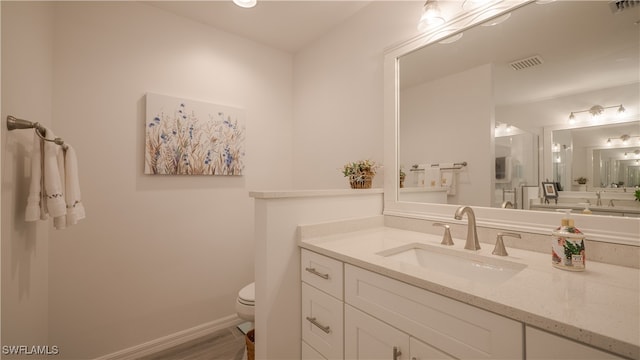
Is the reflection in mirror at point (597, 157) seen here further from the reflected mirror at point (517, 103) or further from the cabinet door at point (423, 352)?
the cabinet door at point (423, 352)

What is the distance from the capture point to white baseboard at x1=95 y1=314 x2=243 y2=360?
69.3 inches

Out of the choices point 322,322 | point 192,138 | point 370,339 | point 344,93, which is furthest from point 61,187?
point 344,93

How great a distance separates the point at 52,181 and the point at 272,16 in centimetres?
183

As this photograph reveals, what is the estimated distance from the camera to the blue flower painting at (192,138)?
1895mm

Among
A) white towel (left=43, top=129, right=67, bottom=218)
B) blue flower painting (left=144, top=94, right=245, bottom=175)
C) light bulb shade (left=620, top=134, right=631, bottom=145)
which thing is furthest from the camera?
blue flower painting (left=144, top=94, right=245, bottom=175)

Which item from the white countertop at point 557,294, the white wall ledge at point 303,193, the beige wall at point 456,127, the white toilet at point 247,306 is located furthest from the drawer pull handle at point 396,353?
the white toilet at point 247,306

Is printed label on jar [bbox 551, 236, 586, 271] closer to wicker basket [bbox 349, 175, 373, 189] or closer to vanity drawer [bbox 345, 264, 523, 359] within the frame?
vanity drawer [bbox 345, 264, 523, 359]

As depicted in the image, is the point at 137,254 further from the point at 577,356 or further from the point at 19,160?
the point at 577,356

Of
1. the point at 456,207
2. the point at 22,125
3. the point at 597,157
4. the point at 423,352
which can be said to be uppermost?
the point at 22,125

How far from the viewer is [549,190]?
112 centimetres

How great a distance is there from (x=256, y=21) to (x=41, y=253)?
7.13ft

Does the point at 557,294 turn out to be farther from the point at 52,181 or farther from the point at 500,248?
the point at 52,181

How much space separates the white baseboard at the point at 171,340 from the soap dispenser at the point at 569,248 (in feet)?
7.47

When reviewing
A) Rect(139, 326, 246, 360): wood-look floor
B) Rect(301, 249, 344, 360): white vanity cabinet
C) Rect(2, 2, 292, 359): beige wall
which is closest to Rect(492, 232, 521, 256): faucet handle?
Rect(301, 249, 344, 360): white vanity cabinet
